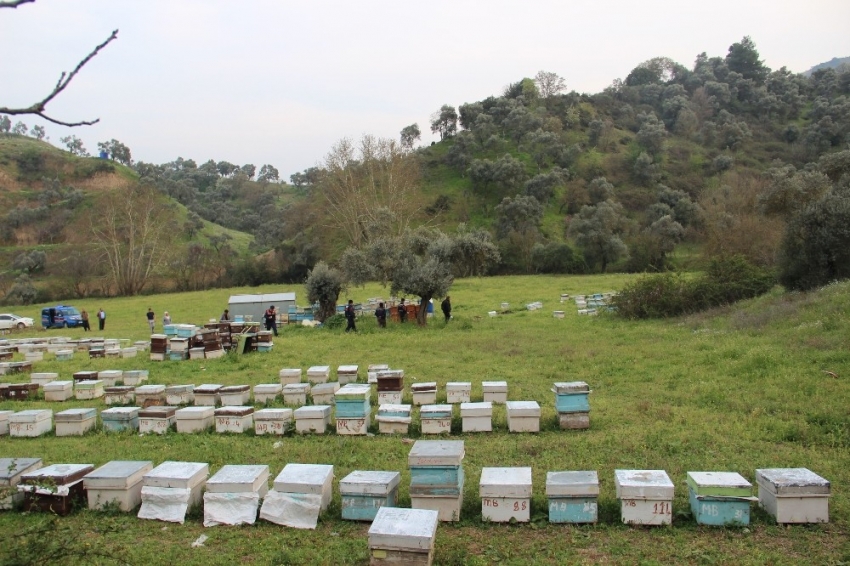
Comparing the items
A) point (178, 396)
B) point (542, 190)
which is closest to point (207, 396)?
point (178, 396)

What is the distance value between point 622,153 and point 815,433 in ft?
215

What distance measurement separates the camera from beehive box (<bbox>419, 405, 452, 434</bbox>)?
9.52m

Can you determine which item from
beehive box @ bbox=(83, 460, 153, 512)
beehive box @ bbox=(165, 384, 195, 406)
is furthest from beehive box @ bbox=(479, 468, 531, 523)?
beehive box @ bbox=(165, 384, 195, 406)

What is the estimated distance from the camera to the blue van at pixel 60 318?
33.2 m

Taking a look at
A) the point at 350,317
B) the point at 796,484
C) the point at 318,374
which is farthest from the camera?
the point at 350,317

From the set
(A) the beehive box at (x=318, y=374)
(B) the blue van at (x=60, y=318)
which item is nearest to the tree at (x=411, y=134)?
(B) the blue van at (x=60, y=318)

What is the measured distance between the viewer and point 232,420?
10.3 m

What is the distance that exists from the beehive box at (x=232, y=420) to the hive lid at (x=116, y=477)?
3046mm

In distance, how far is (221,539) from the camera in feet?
20.3

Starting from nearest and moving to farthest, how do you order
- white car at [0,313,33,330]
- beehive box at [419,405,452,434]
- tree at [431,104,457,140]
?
1. beehive box at [419,405,452,434]
2. white car at [0,313,33,330]
3. tree at [431,104,457,140]

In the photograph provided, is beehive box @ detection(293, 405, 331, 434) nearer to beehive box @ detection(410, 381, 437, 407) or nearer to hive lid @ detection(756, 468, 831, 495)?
beehive box @ detection(410, 381, 437, 407)

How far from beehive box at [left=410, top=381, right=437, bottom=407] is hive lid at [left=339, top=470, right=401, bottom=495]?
4817 millimetres

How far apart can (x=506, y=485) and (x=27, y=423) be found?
885cm

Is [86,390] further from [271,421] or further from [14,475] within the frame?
[14,475]
